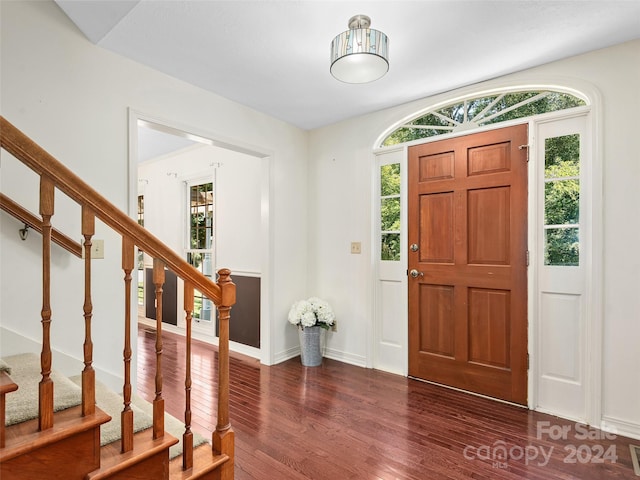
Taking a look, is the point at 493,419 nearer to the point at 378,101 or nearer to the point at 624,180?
the point at 624,180

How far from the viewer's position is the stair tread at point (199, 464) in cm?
144

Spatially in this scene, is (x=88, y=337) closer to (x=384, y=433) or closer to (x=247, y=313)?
(x=384, y=433)

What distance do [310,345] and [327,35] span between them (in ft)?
8.75

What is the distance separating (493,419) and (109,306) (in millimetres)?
2728

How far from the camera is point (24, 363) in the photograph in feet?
5.66

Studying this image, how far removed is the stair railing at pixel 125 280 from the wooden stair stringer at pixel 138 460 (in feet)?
0.12

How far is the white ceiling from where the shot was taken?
1.90m

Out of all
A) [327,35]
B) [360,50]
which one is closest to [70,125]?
[327,35]

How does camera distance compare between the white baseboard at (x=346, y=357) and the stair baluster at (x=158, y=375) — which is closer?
the stair baluster at (x=158, y=375)

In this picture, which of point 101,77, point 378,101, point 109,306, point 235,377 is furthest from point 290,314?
point 101,77

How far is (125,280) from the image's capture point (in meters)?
1.29

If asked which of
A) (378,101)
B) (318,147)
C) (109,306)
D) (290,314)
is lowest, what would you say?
(290,314)

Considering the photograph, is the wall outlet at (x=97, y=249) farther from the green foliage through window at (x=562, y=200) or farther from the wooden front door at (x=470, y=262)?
the green foliage through window at (x=562, y=200)

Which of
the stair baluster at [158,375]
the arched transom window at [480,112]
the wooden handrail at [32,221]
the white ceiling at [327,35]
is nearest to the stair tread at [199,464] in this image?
the stair baluster at [158,375]
